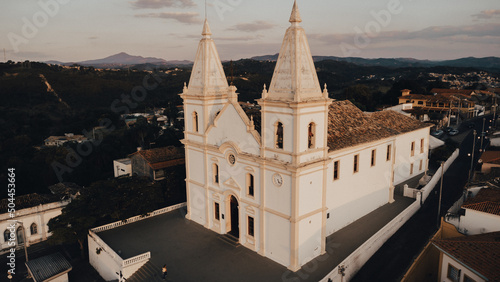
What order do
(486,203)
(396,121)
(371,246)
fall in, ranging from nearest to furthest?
(371,246), (486,203), (396,121)

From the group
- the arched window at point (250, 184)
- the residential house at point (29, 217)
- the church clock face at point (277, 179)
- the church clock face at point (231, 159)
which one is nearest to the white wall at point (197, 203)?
the church clock face at point (231, 159)

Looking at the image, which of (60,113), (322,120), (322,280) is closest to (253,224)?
(322,280)

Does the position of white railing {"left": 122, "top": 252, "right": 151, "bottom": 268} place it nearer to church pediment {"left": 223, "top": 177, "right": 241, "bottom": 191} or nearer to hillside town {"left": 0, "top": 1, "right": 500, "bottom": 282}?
hillside town {"left": 0, "top": 1, "right": 500, "bottom": 282}

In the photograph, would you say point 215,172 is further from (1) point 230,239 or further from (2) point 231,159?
(1) point 230,239

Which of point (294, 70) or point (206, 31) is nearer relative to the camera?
point (294, 70)

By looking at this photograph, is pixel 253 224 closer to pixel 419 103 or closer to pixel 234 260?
pixel 234 260

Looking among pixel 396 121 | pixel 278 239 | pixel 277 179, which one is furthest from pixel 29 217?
pixel 396 121

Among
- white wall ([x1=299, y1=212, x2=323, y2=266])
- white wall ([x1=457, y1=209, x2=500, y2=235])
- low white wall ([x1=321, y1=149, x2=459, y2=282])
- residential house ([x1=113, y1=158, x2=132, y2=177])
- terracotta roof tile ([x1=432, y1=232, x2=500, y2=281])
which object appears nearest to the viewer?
terracotta roof tile ([x1=432, y1=232, x2=500, y2=281])

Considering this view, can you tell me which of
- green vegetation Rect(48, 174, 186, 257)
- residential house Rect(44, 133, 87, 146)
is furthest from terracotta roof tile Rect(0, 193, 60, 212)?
residential house Rect(44, 133, 87, 146)
